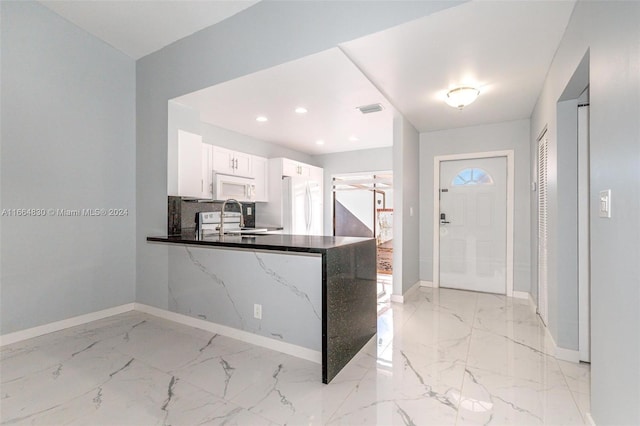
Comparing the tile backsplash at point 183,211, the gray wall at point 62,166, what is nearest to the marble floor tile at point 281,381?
the gray wall at point 62,166

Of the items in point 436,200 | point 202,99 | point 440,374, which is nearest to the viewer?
point 440,374

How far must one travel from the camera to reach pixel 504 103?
3.41 meters

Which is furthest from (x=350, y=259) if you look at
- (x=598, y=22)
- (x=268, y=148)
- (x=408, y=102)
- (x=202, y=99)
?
(x=268, y=148)

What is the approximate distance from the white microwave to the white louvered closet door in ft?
12.5

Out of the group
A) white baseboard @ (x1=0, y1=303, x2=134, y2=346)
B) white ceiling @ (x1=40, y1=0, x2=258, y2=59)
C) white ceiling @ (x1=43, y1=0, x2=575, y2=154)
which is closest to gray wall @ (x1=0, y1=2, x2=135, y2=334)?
white baseboard @ (x1=0, y1=303, x2=134, y2=346)

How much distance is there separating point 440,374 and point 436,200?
2917 millimetres

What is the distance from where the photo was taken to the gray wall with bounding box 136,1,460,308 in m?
2.21

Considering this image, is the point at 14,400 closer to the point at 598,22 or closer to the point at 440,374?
the point at 440,374

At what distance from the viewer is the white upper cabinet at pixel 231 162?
4207 mm

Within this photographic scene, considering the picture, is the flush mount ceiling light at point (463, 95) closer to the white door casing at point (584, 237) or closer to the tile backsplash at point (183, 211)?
the white door casing at point (584, 237)

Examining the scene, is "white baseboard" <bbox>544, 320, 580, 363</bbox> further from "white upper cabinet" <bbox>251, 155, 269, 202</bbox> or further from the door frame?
"white upper cabinet" <bbox>251, 155, 269, 202</bbox>

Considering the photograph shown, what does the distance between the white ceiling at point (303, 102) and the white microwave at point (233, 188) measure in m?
0.77

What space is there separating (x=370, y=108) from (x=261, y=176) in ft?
7.48

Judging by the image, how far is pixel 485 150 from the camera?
420cm
